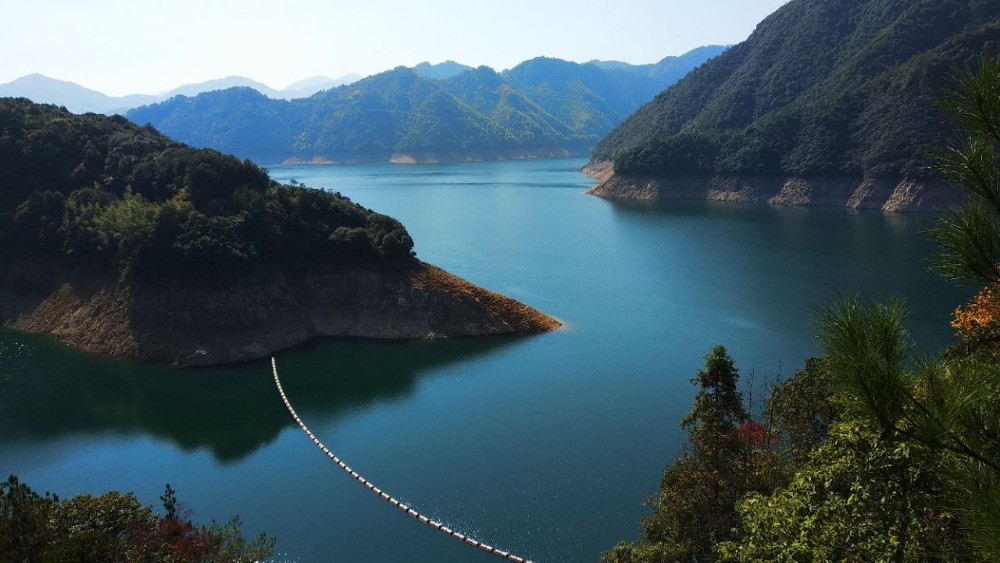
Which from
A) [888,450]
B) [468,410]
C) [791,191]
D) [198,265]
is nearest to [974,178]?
[888,450]

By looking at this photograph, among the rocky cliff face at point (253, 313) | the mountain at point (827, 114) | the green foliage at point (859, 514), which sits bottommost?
the rocky cliff face at point (253, 313)

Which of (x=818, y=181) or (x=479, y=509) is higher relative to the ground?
(x=818, y=181)

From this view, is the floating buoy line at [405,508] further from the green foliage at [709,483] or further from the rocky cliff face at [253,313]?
the rocky cliff face at [253,313]

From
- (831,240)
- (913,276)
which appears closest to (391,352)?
(913,276)

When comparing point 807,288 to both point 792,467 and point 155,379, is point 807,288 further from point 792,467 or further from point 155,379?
point 155,379

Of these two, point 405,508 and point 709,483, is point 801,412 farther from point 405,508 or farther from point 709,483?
point 405,508

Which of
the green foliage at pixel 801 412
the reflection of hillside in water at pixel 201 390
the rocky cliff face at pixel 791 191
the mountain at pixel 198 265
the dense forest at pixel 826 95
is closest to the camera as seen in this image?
the green foliage at pixel 801 412

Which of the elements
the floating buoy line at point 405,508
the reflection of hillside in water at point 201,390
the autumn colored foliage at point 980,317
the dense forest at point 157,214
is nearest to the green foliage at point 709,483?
the floating buoy line at point 405,508
